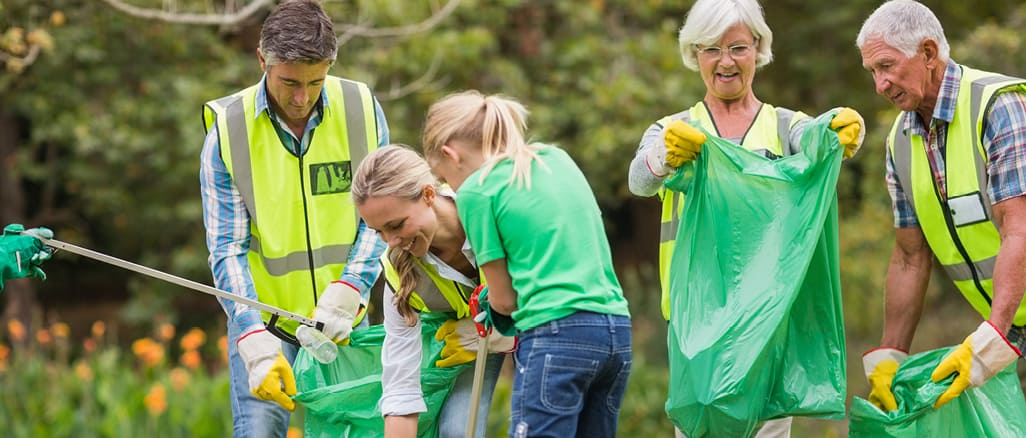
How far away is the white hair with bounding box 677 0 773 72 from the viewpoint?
3477mm

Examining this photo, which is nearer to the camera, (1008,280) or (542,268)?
(542,268)

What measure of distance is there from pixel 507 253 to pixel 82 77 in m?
6.03

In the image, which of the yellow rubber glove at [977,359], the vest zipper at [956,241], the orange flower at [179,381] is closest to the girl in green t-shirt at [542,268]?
the yellow rubber glove at [977,359]

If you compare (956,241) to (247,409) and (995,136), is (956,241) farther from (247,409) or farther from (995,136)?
(247,409)

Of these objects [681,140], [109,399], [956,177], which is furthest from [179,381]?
[956,177]

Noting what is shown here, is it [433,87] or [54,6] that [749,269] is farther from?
[54,6]

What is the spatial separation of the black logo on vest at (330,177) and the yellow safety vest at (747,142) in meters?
0.92

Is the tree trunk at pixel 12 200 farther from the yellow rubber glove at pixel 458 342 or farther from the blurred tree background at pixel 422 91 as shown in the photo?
the yellow rubber glove at pixel 458 342

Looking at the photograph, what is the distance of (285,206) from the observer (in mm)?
3527

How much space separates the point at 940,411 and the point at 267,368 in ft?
6.11

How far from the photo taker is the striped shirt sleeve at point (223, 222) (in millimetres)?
3463

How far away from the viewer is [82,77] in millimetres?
8086

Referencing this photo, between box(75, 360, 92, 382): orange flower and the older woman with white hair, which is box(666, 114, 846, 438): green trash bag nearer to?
the older woman with white hair

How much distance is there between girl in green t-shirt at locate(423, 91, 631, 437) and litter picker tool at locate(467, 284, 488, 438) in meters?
0.19
